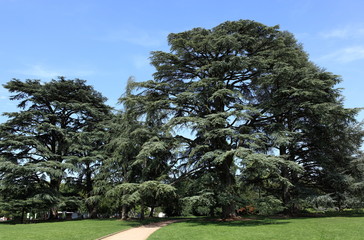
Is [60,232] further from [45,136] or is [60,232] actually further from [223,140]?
[45,136]

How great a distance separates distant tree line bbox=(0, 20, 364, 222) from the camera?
1695 cm

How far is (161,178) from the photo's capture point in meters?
18.0

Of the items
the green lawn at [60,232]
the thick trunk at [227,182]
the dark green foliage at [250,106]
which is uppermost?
the dark green foliage at [250,106]

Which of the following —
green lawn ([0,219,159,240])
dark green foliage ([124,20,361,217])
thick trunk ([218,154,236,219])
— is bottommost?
green lawn ([0,219,159,240])

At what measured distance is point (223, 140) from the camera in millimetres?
19000

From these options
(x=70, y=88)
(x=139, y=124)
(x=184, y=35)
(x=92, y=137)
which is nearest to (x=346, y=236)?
(x=139, y=124)

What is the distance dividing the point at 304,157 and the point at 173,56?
537 inches

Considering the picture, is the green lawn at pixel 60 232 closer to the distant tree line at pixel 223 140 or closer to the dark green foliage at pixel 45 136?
the distant tree line at pixel 223 140

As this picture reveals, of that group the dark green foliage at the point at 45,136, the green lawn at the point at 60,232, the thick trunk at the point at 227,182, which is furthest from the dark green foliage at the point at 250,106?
the dark green foliage at the point at 45,136

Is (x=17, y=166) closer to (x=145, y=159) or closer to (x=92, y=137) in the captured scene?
(x=92, y=137)

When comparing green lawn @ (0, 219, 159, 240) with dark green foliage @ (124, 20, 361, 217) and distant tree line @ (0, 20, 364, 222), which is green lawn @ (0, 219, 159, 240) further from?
dark green foliage @ (124, 20, 361, 217)

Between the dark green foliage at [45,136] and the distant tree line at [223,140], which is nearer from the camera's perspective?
the distant tree line at [223,140]

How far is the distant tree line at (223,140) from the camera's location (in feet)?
55.6

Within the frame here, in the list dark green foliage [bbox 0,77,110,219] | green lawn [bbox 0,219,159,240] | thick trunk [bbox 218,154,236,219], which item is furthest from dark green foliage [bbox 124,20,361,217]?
dark green foliage [bbox 0,77,110,219]
